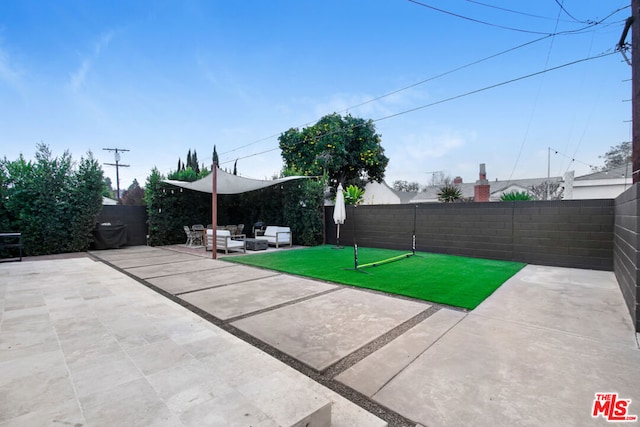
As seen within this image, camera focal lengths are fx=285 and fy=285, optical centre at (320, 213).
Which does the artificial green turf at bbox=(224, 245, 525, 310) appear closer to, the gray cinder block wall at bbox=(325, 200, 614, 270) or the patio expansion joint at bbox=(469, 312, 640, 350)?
the patio expansion joint at bbox=(469, 312, 640, 350)

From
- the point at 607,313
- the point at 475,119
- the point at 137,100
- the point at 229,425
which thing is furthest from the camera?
the point at 475,119

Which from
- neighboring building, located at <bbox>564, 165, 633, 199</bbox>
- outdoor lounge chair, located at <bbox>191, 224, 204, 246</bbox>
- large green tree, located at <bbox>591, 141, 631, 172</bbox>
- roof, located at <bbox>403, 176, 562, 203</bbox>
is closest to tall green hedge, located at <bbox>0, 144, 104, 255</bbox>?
outdoor lounge chair, located at <bbox>191, 224, 204, 246</bbox>

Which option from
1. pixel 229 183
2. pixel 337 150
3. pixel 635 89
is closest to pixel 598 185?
pixel 635 89

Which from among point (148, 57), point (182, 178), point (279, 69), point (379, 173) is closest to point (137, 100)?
point (148, 57)

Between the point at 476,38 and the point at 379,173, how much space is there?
12.4 meters

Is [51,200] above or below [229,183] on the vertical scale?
below

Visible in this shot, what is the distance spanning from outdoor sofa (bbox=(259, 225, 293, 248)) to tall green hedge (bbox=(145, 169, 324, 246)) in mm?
476

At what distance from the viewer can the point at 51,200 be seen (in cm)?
854

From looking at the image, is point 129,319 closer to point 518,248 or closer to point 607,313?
point 607,313

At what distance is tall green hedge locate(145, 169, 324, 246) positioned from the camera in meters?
10.3

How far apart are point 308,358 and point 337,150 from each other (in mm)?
15499

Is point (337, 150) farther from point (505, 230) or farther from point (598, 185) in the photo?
point (598, 185)

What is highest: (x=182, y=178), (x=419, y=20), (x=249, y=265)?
(x=419, y=20)

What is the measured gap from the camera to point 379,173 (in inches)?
763
